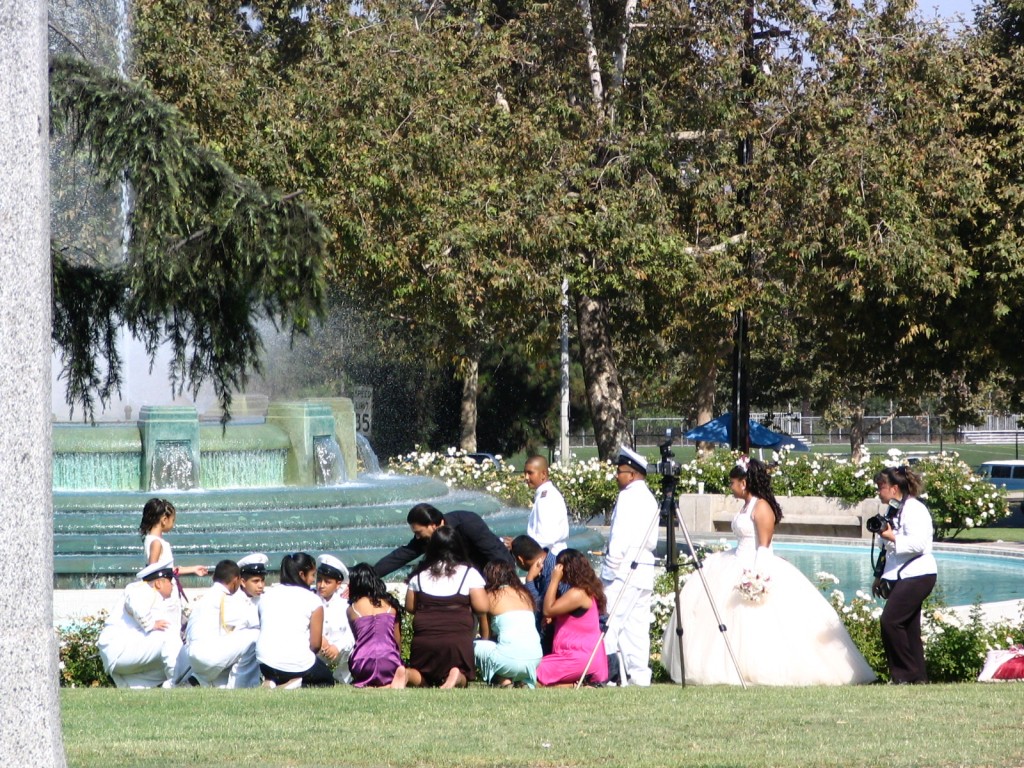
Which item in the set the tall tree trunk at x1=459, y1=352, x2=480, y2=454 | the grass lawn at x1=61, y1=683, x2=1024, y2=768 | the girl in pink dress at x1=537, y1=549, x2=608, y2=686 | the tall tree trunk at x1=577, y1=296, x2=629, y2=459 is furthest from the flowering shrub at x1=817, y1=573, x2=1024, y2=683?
the tall tree trunk at x1=459, y1=352, x2=480, y2=454

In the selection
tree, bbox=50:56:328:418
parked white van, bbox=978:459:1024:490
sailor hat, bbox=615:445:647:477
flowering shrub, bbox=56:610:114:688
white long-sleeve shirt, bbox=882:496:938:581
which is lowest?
parked white van, bbox=978:459:1024:490

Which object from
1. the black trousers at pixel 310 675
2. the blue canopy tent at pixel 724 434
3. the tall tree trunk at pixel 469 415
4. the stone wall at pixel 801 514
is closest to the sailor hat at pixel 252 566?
the black trousers at pixel 310 675

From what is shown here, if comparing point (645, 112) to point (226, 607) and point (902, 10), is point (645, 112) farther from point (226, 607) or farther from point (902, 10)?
point (226, 607)

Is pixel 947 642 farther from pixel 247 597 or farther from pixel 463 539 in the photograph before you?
pixel 247 597

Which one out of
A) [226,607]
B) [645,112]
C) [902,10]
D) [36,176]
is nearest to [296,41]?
[645,112]

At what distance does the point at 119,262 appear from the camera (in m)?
8.90

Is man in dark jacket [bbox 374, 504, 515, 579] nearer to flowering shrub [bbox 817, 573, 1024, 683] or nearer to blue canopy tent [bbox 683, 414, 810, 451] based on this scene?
flowering shrub [bbox 817, 573, 1024, 683]

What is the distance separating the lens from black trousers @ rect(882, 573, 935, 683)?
9602 millimetres

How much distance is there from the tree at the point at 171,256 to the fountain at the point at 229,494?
5173mm

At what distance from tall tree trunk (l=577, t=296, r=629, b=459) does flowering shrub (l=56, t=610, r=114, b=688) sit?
19552mm

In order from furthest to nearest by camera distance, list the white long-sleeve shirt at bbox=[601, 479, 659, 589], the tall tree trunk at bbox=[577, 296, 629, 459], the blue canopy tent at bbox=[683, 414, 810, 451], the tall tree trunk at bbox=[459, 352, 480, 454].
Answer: the tall tree trunk at bbox=[459, 352, 480, 454] → the blue canopy tent at bbox=[683, 414, 810, 451] → the tall tree trunk at bbox=[577, 296, 629, 459] → the white long-sleeve shirt at bbox=[601, 479, 659, 589]

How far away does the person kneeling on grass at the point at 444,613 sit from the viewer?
31.6ft

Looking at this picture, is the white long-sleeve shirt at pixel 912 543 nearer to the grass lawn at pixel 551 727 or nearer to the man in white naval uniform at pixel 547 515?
the grass lawn at pixel 551 727

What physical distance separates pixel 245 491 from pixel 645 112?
1398cm
